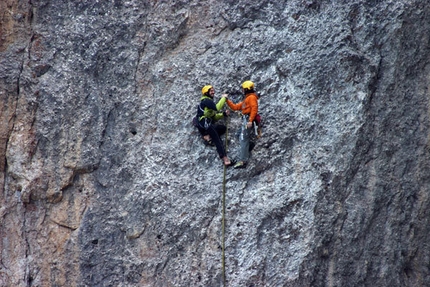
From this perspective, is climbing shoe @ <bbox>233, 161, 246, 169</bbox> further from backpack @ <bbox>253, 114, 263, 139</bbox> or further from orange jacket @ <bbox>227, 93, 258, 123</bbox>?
orange jacket @ <bbox>227, 93, 258, 123</bbox>

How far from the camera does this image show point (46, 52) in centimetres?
1062

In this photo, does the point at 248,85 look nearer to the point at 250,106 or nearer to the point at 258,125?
the point at 250,106

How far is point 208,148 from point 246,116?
0.85 m

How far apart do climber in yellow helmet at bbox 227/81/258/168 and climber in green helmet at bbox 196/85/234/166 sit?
241 millimetres

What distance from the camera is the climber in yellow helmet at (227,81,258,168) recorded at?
9.77 metres

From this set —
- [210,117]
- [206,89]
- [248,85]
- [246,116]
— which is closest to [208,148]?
[210,117]

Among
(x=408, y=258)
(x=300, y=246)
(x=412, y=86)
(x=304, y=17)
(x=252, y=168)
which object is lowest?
(x=408, y=258)

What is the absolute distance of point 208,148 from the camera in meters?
10.2

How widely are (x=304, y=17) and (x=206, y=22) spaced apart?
1659 mm

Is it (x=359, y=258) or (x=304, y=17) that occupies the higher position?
(x=304, y=17)

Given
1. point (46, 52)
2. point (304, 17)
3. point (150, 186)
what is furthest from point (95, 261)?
point (304, 17)

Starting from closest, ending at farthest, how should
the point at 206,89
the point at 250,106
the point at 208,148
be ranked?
the point at 250,106
the point at 206,89
the point at 208,148

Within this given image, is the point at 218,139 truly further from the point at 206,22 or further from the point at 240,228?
the point at 206,22

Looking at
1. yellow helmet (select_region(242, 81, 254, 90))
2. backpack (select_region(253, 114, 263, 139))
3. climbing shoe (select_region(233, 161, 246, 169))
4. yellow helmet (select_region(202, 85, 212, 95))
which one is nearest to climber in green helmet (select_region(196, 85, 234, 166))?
yellow helmet (select_region(202, 85, 212, 95))
